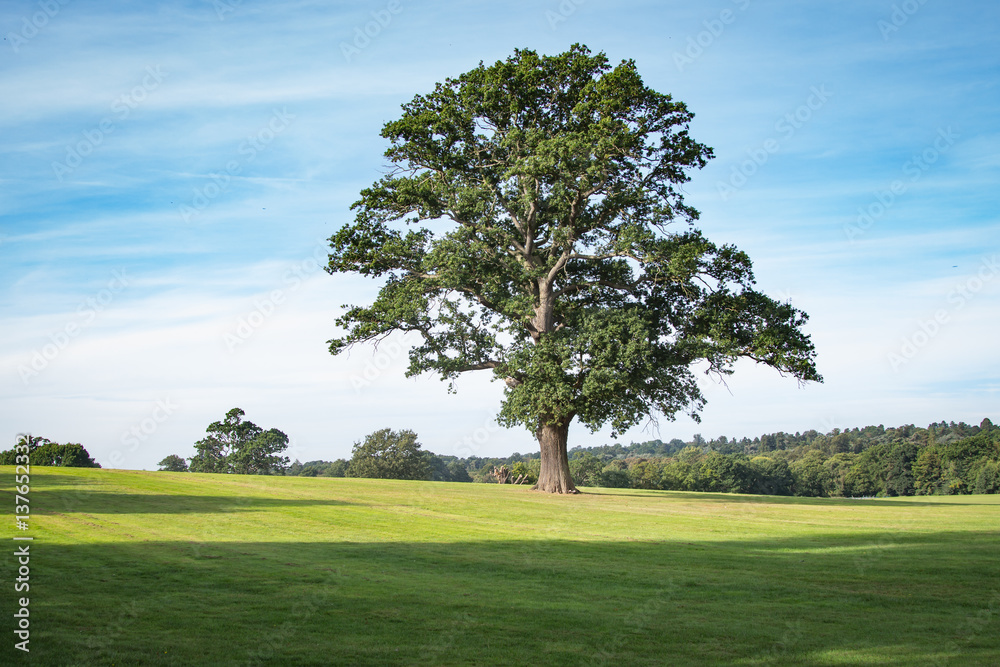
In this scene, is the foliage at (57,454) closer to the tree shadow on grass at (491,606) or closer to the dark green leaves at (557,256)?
the dark green leaves at (557,256)

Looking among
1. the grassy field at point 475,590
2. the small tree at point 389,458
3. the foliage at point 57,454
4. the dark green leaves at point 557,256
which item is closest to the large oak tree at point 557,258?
the dark green leaves at point 557,256

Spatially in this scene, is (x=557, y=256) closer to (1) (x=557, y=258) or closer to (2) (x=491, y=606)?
(1) (x=557, y=258)

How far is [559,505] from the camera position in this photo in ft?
92.7

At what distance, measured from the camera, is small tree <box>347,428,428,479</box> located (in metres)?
87.6

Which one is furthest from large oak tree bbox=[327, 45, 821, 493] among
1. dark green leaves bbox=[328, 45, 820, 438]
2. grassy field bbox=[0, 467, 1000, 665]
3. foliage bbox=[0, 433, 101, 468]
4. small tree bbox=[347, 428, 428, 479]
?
small tree bbox=[347, 428, 428, 479]

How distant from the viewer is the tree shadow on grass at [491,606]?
26.8 feet

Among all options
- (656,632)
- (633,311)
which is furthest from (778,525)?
(656,632)

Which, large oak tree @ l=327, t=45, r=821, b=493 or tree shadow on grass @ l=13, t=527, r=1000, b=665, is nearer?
tree shadow on grass @ l=13, t=527, r=1000, b=665

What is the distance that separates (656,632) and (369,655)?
3779 millimetres

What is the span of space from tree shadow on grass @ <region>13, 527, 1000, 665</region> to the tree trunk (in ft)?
61.2

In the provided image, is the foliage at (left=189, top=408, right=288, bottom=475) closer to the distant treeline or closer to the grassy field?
the distant treeline

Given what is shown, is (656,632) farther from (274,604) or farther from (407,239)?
(407,239)

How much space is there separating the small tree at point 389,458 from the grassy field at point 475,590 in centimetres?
6618

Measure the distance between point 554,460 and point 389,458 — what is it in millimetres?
57702
